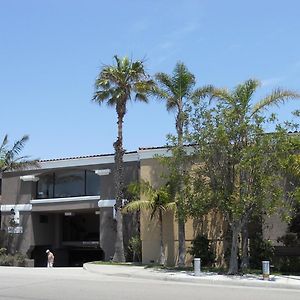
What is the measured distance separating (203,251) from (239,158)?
6181 millimetres

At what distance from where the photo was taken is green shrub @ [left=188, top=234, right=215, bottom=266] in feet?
81.4

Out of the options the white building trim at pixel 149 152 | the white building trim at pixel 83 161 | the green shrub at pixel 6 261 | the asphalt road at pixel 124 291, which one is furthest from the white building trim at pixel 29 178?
the asphalt road at pixel 124 291

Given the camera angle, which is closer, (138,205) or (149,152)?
(138,205)

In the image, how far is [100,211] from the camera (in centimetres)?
3138

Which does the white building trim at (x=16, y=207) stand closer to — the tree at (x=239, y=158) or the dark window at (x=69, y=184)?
the dark window at (x=69, y=184)

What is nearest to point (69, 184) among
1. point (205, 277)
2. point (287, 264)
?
point (205, 277)

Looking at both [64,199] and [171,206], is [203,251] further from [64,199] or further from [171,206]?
[64,199]

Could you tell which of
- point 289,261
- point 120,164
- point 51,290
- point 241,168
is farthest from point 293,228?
point 51,290

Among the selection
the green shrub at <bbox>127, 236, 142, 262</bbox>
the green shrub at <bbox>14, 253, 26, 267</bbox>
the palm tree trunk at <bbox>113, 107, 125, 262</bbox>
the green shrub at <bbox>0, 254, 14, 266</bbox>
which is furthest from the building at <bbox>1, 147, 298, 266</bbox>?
the green shrub at <bbox>0, 254, 14, 266</bbox>

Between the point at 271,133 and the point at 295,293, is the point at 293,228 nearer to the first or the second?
the point at 271,133

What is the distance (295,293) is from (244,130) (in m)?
7.04

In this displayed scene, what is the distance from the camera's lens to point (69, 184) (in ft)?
111

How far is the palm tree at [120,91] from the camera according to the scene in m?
27.1

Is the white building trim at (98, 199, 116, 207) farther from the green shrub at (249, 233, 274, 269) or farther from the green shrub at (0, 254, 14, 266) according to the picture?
the green shrub at (249, 233, 274, 269)
